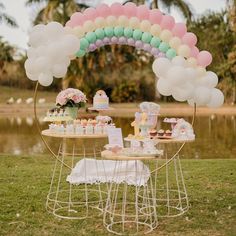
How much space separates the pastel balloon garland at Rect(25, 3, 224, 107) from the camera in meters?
4.85

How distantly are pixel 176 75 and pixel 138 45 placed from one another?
1061mm

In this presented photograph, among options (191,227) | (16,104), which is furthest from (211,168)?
(16,104)

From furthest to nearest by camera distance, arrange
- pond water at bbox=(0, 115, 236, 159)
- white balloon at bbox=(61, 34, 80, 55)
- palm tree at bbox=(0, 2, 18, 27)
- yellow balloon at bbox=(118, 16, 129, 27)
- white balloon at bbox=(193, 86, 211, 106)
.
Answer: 1. palm tree at bbox=(0, 2, 18, 27)
2. pond water at bbox=(0, 115, 236, 159)
3. yellow balloon at bbox=(118, 16, 129, 27)
4. white balloon at bbox=(61, 34, 80, 55)
5. white balloon at bbox=(193, 86, 211, 106)

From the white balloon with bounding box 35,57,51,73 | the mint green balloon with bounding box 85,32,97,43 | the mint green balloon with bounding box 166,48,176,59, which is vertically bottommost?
the white balloon with bounding box 35,57,51,73

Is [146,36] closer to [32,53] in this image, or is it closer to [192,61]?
[192,61]

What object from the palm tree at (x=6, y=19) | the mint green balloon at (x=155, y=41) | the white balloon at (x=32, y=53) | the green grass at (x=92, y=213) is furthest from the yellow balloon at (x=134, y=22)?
the palm tree at (x=6, y=19)

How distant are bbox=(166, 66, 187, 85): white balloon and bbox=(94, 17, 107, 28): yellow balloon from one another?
1124 mm

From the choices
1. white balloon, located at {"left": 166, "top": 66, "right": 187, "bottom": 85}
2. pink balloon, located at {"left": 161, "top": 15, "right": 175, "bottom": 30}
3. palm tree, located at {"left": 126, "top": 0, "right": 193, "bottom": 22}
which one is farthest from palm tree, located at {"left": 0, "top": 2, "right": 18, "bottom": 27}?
white balloon, located at {"left": 166, "top": 66, "right": 187, "bottom": 85}

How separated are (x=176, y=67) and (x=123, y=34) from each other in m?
1.03

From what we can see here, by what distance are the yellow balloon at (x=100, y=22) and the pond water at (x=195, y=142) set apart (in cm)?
506

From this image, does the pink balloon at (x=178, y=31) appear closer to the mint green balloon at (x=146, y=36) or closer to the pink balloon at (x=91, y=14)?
the mint green balloon at (x=146, y=36)

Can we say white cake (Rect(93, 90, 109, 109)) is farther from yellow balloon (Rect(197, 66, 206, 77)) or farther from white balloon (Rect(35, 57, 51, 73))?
yellow balloon (Rect(197, 66, 206, 77))

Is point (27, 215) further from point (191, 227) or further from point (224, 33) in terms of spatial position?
point (224, 33)

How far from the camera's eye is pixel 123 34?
5562 mm
